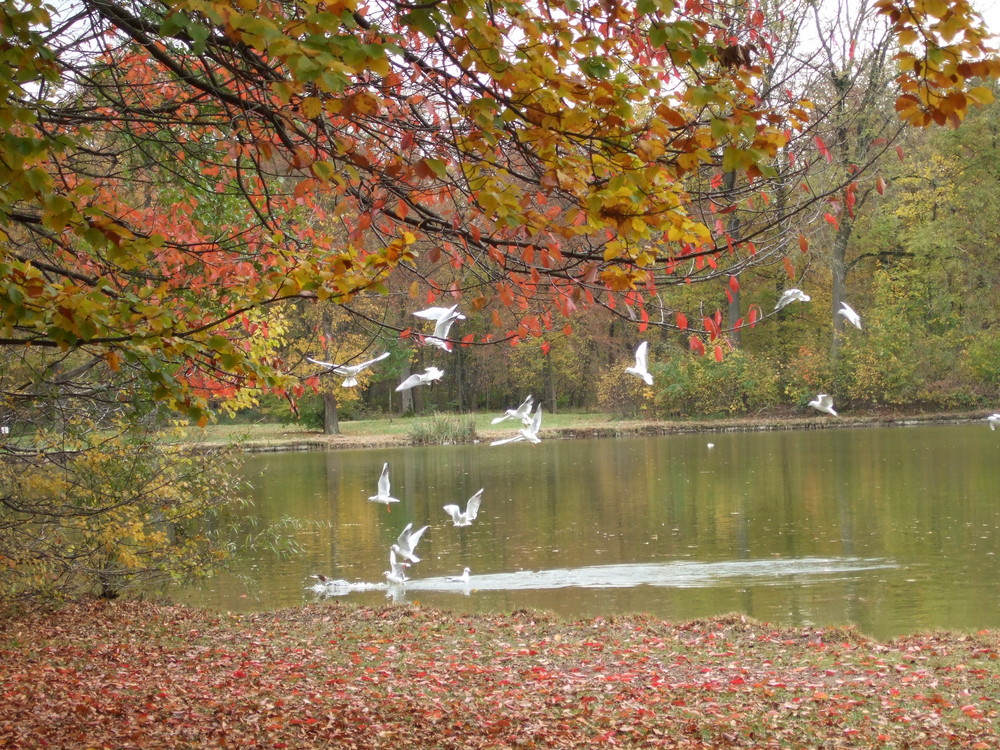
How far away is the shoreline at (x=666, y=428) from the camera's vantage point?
36.7 m

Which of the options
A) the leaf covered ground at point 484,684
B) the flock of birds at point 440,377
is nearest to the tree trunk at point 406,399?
the flock of birds at point 440,377

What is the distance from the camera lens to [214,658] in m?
7.90

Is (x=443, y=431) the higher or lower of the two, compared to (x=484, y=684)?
higher

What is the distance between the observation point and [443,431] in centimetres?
3706

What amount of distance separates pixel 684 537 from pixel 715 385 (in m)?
26.9

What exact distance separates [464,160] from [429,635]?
5807 mm

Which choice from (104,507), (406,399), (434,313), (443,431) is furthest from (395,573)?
(406,399)

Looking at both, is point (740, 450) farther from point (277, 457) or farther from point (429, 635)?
point (429, 635)

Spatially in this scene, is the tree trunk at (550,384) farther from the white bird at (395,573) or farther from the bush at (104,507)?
the bush at (104,507)

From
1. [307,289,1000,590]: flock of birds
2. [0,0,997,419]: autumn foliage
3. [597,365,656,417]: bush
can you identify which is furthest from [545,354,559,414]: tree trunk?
[0,0,997,419]: autumn foliage

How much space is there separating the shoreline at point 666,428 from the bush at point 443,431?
409 mm

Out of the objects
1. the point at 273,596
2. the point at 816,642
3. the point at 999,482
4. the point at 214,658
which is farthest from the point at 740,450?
the point at 214,658

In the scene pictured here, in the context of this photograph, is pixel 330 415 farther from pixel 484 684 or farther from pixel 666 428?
pixel 484 684

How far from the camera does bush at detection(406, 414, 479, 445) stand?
36.8 meters
